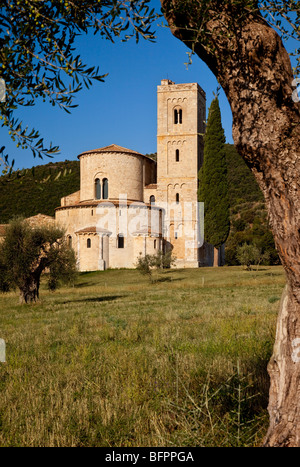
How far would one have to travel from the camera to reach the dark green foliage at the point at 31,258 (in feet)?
62.2

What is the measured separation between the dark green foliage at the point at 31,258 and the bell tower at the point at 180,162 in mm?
27606

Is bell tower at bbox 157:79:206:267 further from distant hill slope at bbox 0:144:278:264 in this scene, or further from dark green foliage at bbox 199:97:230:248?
distant hill slope at bbox 0:144:278:264

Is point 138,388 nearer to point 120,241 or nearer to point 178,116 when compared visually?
point 120,241

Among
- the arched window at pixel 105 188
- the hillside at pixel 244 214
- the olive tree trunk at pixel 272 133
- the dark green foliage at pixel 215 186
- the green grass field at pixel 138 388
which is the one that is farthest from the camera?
the hillside at pixel 244 214

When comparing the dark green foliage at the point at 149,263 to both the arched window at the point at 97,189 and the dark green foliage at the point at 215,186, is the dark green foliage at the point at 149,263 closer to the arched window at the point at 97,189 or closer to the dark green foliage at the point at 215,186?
the dark green foliage at the point at 215,186

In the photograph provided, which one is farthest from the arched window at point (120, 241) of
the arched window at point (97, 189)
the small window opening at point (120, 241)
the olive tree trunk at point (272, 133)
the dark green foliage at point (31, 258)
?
the olive tree trunk at point (272, 133)

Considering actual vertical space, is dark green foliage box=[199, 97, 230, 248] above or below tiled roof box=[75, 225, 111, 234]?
above

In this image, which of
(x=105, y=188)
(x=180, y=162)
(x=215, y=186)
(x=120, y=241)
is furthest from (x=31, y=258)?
(x=180, y=162)

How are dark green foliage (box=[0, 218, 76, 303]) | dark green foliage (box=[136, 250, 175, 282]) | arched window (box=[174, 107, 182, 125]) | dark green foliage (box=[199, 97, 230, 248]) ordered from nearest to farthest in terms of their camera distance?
dark green foliage (box=[0, 218, 76, 303])
dark green foliage (box=[136, 250, 175, 282])
dark green foliage (box=[199, 97, 230, 248])
arched window (box=[174, 107, 182, 125])

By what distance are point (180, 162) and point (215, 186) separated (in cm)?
798

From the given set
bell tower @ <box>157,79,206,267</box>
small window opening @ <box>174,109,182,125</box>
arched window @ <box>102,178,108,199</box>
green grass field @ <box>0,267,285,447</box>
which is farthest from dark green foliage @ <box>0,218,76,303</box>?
small window opening @ <box>174,109,182,125</box>

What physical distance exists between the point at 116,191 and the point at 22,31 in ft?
143

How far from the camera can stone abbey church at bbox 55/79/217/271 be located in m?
44.2

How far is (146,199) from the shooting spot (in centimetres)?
4978
